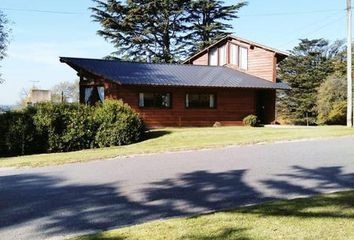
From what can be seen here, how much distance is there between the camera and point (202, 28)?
4700 cm

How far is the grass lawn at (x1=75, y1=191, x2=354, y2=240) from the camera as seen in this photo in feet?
17.3

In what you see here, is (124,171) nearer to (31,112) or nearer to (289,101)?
(31,112)

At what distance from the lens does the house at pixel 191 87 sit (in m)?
26.1

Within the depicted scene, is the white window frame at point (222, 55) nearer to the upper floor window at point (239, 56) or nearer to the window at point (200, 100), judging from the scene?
the upper floor window at point (239, 56)

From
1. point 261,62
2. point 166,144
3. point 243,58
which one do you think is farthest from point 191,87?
point 166,144

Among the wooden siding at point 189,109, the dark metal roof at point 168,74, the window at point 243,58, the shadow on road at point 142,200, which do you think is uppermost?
the window at point 243,58

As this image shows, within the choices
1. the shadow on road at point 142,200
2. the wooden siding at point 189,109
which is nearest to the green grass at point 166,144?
the shadow on road at point 142,200

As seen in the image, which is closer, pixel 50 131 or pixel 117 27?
pixel 50 131

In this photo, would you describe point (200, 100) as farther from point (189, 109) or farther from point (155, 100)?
point (155, 100)

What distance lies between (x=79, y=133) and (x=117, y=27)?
92.6 feet

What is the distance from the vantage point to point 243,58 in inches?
1276

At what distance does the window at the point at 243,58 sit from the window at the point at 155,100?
7799mm

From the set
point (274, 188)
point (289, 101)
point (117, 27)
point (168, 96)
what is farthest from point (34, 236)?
point (289, 101)

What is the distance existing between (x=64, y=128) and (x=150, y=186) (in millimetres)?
10274
